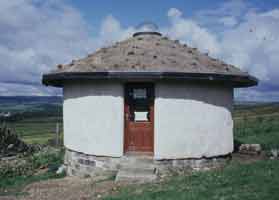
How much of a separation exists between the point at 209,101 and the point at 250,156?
2802 mm

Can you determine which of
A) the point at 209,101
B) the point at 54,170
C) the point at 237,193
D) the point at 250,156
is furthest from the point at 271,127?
the point at 237,193

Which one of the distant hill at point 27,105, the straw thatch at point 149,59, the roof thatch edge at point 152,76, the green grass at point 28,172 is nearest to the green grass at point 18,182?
the green grass at point 28,172

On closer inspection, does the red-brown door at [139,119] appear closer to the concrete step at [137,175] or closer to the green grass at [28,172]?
the concrete step at [137,175]

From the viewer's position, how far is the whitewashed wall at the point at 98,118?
9.34 metres

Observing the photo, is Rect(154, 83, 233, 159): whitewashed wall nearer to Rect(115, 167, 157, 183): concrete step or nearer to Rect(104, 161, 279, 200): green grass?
Rect(115, 167, 157, 183): concrete step

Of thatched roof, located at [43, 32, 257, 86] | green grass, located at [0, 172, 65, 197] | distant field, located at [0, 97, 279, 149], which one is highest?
thatched roof, located at [43, 32, 257, 86]

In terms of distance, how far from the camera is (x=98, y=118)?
9555 mm

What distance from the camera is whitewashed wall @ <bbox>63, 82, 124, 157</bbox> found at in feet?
30.7

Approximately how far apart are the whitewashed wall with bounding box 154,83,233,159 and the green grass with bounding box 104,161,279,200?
1.22m

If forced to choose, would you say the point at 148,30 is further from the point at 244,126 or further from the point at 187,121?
the point at 244,126

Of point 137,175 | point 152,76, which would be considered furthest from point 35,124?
point 152,76

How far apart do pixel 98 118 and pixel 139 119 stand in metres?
1.17

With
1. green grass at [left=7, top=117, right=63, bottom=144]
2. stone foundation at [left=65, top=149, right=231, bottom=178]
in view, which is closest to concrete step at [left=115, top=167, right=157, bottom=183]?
stone foundation at [left=65, top=149, right=231, bottom=178]

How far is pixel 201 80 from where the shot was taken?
9.28 meters
